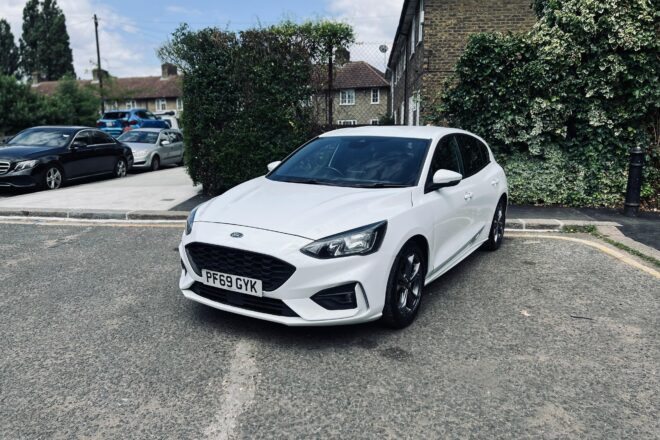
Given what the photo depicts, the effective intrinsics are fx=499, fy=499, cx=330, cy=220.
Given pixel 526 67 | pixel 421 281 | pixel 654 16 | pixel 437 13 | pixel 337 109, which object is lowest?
pixel 421 281

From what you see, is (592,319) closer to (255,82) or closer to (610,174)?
(610,174)

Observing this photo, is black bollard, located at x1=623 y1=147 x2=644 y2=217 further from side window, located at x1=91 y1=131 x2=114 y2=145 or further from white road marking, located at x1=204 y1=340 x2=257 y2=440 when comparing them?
side window, located at x1=91 y1=131 x2=114 y2=145

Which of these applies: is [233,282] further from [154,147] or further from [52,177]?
[154,147]

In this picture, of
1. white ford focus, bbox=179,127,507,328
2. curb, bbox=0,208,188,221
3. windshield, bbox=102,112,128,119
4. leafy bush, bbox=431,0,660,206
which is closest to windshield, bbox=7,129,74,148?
curb, bbox=0,208,188,221

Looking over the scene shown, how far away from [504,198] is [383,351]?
3682 mm

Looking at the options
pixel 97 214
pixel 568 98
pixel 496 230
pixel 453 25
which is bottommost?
pixel 97 214

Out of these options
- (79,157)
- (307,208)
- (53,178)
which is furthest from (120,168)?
(307,208)

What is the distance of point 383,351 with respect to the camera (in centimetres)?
346

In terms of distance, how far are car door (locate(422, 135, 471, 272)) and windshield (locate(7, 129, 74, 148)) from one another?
1073 cm

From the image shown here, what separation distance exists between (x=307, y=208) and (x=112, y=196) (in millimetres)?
7924

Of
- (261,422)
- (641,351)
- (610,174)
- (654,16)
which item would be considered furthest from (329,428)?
(654,16)

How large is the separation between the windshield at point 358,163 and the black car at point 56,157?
860cm

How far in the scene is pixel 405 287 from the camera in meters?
3.83

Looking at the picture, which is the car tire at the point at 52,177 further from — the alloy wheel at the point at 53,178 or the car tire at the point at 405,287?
the car tire at the point at 405,287
